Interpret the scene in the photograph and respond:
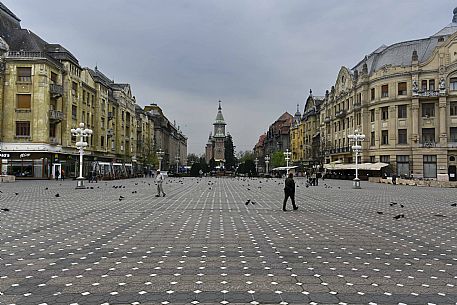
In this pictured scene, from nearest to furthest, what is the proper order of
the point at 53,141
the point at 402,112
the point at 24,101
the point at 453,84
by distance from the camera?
the point at 24,101 < the point at 53,141 < the point at 453,84 < the point at 402,112

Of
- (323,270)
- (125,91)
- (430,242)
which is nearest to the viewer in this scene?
(323,270)

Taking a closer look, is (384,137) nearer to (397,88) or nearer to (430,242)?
(397,88)

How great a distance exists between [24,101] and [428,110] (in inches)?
2154

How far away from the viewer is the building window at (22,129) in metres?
49.0

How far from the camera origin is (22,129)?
161ft

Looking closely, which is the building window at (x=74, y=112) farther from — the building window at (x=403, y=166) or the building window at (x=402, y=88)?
the building window at (x=403, y=166)

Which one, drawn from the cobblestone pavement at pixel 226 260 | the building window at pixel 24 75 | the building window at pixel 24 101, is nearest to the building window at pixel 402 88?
the cobblestone pavement at pixel 226 260

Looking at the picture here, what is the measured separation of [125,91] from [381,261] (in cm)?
8342

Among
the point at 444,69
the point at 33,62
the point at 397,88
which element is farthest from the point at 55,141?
the point at 444,69

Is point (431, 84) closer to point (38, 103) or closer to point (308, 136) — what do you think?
point (308, 136)

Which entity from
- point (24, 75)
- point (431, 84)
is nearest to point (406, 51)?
point (431, 84)

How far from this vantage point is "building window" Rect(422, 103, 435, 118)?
5884cm

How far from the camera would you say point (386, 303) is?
5457 millimetres

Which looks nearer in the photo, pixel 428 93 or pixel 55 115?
pixel 55 115
